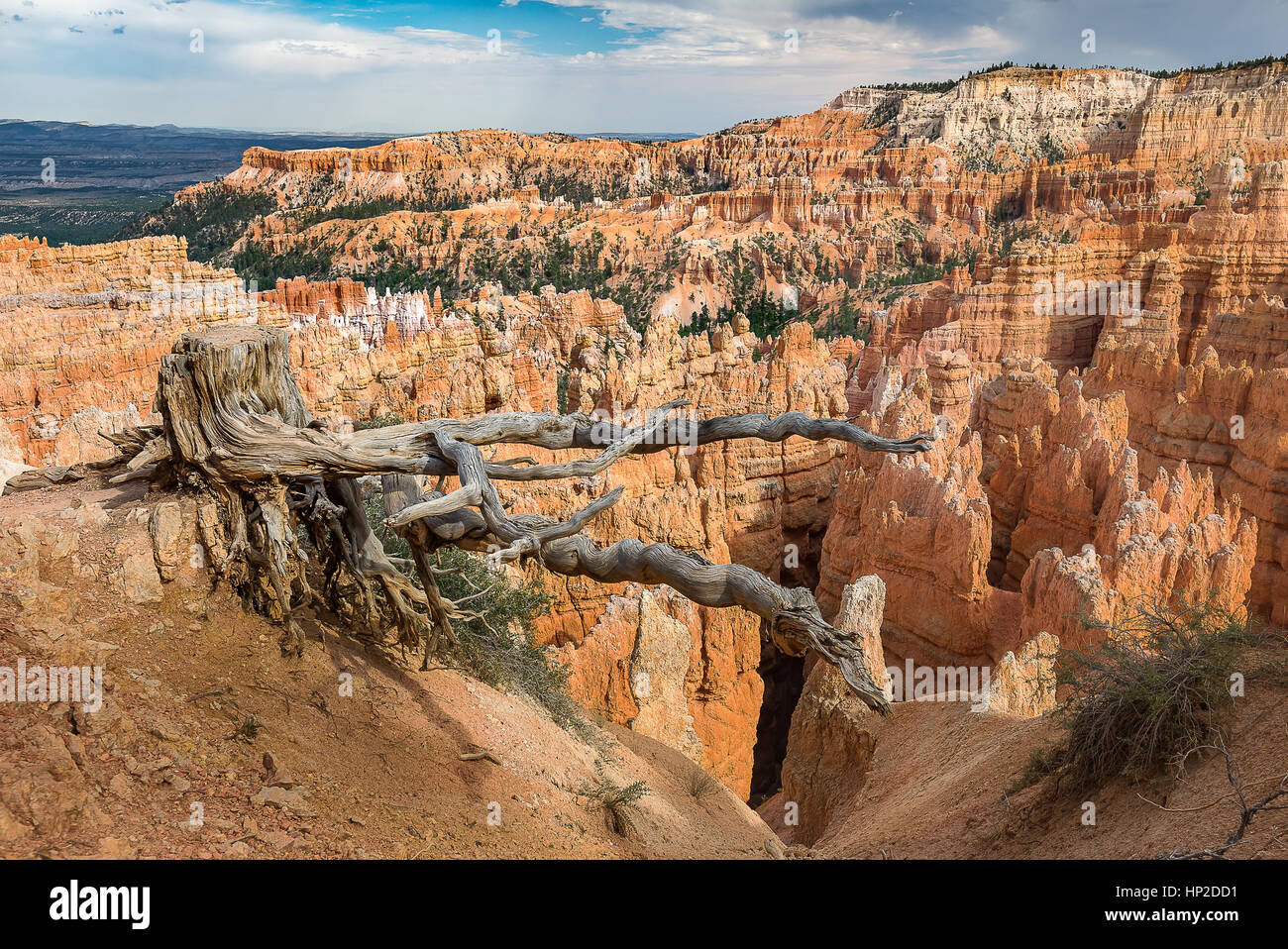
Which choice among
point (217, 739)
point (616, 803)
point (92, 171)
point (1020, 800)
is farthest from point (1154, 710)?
point (92, 171)

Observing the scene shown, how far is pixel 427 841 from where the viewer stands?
4.50 meters

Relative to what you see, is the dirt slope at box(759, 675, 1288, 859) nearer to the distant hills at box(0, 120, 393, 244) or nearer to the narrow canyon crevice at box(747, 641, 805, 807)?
the narrow canyon crevice at box(747, 641, 805, 807)

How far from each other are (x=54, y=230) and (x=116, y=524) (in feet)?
268

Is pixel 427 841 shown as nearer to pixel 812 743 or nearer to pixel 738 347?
pixel 812 743

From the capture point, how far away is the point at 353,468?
16.5 feet

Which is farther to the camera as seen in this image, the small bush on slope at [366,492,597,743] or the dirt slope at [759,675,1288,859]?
the small bush on slope at [366,492,597,743]

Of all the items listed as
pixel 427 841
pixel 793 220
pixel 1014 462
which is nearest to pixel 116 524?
pixel 427 841

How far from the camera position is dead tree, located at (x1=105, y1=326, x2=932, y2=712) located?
4879mm

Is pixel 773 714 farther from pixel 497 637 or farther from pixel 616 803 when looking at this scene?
pixel 616 803

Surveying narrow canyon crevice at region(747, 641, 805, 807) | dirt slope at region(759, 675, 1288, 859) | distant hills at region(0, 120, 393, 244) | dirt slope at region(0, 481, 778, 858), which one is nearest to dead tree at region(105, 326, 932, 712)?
dirt slope at region(0, 481, 778, 858)

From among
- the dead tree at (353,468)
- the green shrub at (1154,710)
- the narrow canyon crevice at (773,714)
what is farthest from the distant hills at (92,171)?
the green shrub at (1154,710)

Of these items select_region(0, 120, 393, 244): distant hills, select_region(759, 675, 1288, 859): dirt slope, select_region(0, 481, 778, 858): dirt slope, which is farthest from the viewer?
select_region(0, 120, 393, 244): distant hills

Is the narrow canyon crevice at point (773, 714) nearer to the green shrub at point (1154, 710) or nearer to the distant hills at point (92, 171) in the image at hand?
the green shrub at point (1154, 710)

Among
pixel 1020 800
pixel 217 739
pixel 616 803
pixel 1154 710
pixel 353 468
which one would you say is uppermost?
pixel 353 468
